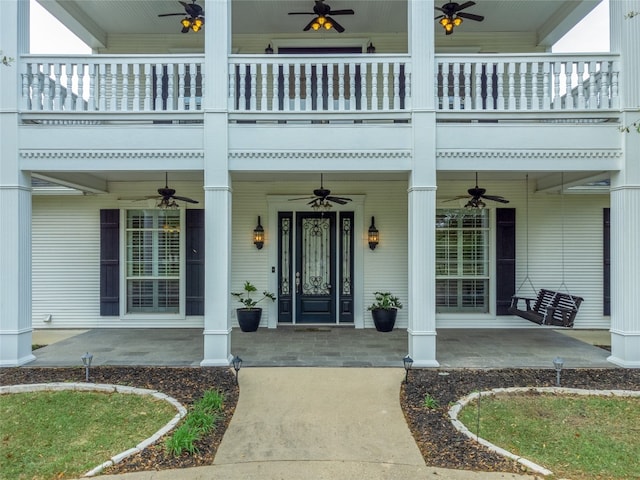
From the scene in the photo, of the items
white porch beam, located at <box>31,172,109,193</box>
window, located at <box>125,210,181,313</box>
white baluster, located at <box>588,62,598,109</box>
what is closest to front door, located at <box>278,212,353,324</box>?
window, located at <box>125,210,181,313</box>

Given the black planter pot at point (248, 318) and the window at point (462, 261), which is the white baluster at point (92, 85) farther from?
the window at point (462, 261)

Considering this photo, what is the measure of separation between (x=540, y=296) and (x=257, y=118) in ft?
18.8

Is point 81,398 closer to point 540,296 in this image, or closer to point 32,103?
point 32,103

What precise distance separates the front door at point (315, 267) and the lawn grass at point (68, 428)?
3974mm

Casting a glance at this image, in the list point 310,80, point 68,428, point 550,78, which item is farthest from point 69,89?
point 550,78

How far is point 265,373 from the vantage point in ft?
16.9

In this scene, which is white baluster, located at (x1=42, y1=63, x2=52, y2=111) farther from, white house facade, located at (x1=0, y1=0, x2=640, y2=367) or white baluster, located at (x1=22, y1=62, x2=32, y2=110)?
white baluster, located at (x1=22, y1=62, x2=32, y2=110)

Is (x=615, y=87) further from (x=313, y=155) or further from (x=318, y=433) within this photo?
(x=318, y=433)

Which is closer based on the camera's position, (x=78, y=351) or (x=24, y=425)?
(x=24, y=425)

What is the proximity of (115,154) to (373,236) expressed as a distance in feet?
15.4

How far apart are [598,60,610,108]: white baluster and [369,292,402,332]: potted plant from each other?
4.52 meters

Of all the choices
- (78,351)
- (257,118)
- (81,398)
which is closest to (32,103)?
(257,118)

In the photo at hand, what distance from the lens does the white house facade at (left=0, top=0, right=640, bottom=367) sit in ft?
18.0

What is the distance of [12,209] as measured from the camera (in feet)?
18.0
